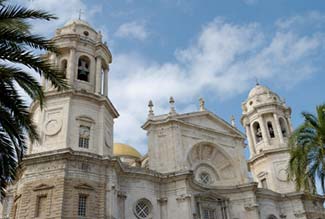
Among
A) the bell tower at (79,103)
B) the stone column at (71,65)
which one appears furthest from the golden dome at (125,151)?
the stone column at (71,65)

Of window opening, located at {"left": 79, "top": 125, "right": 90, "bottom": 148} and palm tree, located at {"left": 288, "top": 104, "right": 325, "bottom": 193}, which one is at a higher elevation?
window opening, located at {"left": 79, "top": 125, "right": 90, "bottom": 148}

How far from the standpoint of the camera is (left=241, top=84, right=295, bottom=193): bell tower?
38969 mm

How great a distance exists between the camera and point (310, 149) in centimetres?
1866

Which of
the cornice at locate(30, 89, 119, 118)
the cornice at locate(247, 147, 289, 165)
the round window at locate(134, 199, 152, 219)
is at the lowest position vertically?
the round window at locate(134, 199, 152, 219)

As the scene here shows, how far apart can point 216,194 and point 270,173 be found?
9.37 m

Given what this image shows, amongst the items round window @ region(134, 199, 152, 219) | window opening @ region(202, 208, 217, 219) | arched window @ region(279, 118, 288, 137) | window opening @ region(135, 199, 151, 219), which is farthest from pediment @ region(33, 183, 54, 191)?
arched window @ region(279, 118, 288, 137)

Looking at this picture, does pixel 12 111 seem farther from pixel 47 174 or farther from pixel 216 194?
pixel 216 194

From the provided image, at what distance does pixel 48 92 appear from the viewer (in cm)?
2827

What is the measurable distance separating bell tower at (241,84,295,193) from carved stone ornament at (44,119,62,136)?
22.2 meters

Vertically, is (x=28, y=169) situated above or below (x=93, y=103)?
below

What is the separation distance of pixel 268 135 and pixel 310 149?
23.2 meters

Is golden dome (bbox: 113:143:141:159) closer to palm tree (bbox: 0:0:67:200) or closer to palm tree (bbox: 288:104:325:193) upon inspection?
palm tree (bbox: 288:104:325:193)

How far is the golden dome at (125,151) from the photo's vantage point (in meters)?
48.1

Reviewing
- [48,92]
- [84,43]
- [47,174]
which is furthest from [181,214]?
[84,43]
